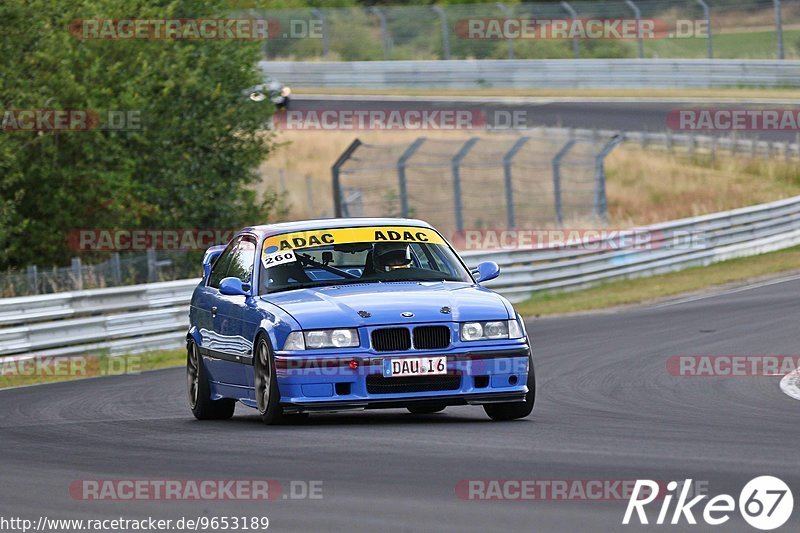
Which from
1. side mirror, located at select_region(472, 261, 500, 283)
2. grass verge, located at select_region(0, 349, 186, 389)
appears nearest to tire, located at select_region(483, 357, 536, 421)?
side mirror, located at select_region(472, 261, 500, 283)

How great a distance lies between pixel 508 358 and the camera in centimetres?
984

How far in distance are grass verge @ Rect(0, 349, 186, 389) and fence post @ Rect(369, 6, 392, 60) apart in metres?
32.0

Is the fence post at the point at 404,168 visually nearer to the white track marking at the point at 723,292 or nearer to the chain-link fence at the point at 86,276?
the chain-link fence at the point at 86,276

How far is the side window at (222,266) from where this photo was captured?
1181 centimetres

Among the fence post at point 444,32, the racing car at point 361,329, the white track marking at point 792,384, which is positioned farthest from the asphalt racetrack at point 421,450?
the fence post at point 444,32

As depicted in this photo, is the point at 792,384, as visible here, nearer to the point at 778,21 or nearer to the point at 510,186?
the point at 510,186

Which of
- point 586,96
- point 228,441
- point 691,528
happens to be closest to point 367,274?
point 228,441

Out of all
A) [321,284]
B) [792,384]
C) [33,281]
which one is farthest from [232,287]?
[33,281]

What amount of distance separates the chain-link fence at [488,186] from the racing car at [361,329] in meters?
14.6

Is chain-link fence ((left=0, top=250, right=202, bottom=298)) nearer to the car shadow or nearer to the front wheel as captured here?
the car shadow

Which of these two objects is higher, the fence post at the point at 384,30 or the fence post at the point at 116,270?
the fence post at the point at 384,30

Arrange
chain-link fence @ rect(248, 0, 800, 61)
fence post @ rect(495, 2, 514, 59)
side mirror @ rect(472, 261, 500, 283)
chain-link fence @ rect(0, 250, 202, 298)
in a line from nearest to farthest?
side mirror @ rect(472, 261, 500, 283)
chain-link fence @ rect(0, 250, 202, 298)
chain-link fence @ rect(248, 0, 800, 61)
fence post @ rect(495, 2, 514, 59)

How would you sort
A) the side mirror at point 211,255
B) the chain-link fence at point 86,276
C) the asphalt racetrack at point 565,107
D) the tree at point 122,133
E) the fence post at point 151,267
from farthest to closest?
Result: the asphalt racetrack at point 565,107 → the tree at point 122,133 → the fence post at point 151,267 → the chain-link fence at point 86,276 → the side mirror at point 211,255

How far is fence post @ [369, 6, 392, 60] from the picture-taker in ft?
164
